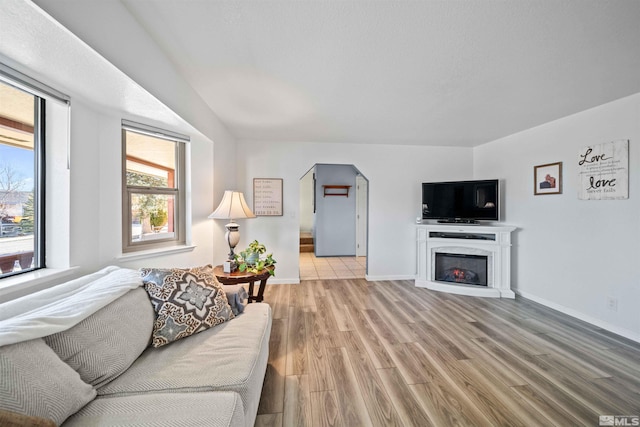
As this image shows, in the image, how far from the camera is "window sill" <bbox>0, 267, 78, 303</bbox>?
114 centimetres

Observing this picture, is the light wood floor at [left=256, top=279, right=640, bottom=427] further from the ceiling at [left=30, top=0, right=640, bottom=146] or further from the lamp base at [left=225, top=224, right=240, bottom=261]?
the ceiling at [left=30, top=0, right=640, bottom=146]

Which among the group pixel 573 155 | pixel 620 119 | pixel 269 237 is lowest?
pixel 269 237

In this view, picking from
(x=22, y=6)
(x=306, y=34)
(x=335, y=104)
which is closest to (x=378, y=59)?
(x=306, y=34)

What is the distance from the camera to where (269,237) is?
3670 mm

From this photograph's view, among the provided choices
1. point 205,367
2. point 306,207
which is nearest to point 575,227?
point 205,367

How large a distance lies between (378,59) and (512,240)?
323 cm

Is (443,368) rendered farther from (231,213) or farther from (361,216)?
(361,216)

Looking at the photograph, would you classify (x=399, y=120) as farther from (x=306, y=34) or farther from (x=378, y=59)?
(x=306, y=34)

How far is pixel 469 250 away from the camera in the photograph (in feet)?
11.2

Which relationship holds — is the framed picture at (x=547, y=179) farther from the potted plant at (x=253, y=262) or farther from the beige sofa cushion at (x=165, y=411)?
the beige sofa cushion at (x=165, y=411)

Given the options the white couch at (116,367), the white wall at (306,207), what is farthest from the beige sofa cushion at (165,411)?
the white wall at (306,207)

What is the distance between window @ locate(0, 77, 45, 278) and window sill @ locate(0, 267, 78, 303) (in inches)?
2.8

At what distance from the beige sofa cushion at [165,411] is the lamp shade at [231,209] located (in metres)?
1.66

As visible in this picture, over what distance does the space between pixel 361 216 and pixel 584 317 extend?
12.9ft
